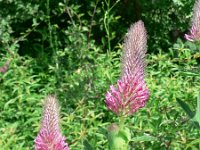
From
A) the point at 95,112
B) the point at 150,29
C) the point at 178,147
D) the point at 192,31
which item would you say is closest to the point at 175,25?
the point at 150,29

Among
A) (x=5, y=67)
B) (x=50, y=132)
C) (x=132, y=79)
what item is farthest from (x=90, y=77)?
(x=50, y=132)

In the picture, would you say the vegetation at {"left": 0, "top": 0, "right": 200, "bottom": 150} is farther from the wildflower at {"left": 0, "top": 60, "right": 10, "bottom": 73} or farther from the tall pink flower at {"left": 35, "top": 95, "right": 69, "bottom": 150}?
the tall pink flower at {"left": 35, "top": 95, "right": 69, "bottom": 150}

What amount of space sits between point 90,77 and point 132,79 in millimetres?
2792

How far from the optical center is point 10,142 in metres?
3.31

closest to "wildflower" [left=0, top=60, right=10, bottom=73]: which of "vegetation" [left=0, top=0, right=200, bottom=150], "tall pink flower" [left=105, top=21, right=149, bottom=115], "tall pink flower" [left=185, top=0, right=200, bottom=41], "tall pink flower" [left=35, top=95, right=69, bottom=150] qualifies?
"vegetation" [left=0, top=0, right=200, bottom=150]

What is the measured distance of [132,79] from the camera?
1.44 m

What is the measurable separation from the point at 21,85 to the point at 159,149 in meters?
1.48

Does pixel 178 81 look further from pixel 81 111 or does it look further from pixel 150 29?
pixel 150 29

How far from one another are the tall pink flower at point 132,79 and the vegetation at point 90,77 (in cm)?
60

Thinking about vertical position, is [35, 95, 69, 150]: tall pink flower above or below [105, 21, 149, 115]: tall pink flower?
below

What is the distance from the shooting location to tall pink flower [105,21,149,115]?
1.41 meters

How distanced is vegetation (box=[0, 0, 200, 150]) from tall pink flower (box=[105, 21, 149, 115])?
597 millimetres

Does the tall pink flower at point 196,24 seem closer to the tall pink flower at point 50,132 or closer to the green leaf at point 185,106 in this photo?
the green leaf at point 185,106

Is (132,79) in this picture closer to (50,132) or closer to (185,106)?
(50,132)
